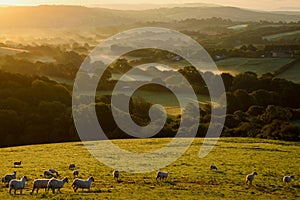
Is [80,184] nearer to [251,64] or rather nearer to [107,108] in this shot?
[107,108]

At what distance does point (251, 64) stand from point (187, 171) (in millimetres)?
102736

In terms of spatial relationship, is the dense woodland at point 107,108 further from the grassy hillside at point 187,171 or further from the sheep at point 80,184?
the sheep at point 80,184

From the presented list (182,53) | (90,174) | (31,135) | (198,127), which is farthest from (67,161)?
(182,53)

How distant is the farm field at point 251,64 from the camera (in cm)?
12244

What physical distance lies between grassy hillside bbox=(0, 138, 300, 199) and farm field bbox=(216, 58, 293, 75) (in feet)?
251

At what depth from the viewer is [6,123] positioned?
61719 millimetres

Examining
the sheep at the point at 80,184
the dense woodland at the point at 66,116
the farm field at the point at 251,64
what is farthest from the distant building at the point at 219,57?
the sheep at the point at 80,184

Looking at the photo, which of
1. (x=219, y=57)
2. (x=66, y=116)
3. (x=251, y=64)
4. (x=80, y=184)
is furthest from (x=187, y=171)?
(x=219, y=57)

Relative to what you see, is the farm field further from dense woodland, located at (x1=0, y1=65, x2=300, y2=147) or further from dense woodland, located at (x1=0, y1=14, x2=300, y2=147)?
dense woodland, located at (x1=0, y1=65, x2=300, y2=147)

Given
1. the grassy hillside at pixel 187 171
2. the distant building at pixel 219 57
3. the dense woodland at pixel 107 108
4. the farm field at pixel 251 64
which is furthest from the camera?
the distant building at pixel 219 57

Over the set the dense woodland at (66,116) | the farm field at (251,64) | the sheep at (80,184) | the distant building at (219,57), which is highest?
the distant building at (219,57)

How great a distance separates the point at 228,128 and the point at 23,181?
48807 millimetres

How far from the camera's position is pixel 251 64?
129125 millimetres

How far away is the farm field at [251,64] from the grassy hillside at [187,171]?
76.4 meters
